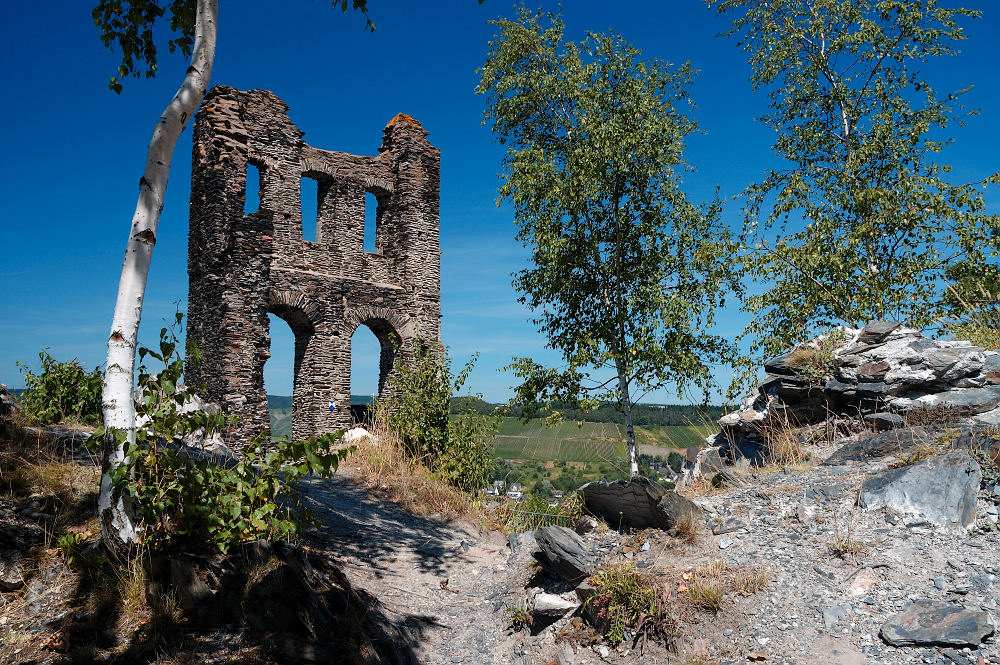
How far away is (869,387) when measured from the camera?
830cm

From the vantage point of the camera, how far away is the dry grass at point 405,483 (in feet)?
29.9

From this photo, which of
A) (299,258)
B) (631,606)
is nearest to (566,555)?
(631,606)

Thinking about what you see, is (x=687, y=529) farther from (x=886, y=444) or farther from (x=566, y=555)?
(x=886, y=444)

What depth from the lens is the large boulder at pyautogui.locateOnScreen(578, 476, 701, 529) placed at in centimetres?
623

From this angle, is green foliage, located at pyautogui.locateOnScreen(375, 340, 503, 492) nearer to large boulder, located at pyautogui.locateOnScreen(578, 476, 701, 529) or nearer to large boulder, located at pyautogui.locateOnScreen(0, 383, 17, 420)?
large boulder, located at pyautogui.locateOnScreen(578, 476, 701, 529)

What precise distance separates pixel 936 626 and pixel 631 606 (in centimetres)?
200

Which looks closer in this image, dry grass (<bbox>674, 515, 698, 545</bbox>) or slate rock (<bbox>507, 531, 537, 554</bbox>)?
dry grass (<bbox>674, 515, 698, 545</bbox>)

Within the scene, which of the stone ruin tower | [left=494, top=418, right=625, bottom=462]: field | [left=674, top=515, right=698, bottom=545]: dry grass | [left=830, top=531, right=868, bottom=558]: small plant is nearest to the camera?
[left=830, top=531, right=868, bottom=558]: small plant

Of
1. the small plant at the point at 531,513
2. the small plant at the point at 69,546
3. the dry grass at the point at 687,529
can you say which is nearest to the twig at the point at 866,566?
the dry grass at the point at 687,529

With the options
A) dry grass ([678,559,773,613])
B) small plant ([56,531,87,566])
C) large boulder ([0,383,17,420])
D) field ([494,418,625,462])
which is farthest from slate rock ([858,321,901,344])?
large boulder ([0,383,17,420])

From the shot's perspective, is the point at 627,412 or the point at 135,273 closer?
the point at 135,273

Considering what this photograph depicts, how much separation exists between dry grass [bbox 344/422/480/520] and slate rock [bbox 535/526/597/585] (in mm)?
3122

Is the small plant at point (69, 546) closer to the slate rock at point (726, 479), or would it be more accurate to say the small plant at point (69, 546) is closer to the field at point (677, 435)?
the slate rock at point (726, 479)

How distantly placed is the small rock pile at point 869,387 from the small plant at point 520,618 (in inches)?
165
